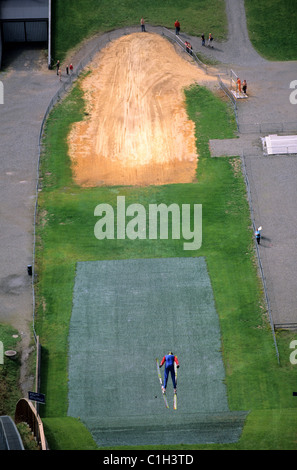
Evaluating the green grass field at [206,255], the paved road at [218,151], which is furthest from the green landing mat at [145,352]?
the paved road at [218,151]

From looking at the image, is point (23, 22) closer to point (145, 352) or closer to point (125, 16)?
point (125, 16)

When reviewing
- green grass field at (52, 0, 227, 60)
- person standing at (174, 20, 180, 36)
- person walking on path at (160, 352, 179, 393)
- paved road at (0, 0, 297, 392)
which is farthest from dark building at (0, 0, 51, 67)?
person walking on path at (160, 352, 179, 393)

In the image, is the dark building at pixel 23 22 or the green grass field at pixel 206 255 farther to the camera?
the dark building at pixel 23 22

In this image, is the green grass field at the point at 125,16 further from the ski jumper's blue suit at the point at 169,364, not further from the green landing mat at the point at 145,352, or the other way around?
the ski jumper's blue suit at the point at 169,364

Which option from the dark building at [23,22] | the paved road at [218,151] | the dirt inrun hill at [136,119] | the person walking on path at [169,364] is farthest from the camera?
the dark building at [23,22]

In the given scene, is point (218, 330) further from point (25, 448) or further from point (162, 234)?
point (25, 448)

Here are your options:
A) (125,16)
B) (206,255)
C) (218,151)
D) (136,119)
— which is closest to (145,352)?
(206,255)

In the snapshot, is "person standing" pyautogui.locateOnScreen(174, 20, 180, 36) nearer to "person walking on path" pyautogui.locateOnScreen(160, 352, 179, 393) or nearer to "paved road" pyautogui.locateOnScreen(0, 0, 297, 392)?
"paved road" pyautogui.locateOnScreen(0, 0, 297, 392)
